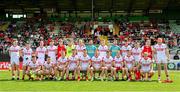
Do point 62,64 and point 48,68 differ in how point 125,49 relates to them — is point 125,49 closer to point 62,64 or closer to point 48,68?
point 62,64

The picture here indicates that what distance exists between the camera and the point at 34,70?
22234 millimetres

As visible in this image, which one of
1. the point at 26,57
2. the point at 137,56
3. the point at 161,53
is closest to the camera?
the point at 161,53

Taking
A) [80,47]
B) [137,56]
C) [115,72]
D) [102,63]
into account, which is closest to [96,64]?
[102,63]

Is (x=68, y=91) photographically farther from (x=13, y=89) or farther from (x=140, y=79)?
(x=140, y=79)

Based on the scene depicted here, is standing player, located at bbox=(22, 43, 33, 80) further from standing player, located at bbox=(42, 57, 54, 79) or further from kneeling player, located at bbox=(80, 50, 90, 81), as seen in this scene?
kneeling player, located at bbox=(80, 50, 90, 81)

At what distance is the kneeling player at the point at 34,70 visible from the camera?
22.0m

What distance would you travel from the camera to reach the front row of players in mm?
21828

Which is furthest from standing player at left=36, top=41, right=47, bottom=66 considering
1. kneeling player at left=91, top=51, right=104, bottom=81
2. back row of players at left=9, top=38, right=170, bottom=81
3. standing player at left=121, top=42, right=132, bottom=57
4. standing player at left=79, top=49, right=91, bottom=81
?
standing player at left=121, top=42, right=132, bottom=57

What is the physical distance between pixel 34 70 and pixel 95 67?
288 cm

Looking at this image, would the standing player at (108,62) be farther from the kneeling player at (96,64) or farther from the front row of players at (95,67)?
the kneeling player at (96,64)

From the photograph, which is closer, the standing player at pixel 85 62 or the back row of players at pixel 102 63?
the back row of players at pixel 102 63

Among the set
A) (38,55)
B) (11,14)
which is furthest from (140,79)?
(11,14)

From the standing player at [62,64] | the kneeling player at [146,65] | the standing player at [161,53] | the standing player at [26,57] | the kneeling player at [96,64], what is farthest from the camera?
the standing player at [26,57]

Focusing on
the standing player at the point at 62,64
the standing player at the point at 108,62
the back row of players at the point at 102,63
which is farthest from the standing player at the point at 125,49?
the standing player at the point at 62,64
